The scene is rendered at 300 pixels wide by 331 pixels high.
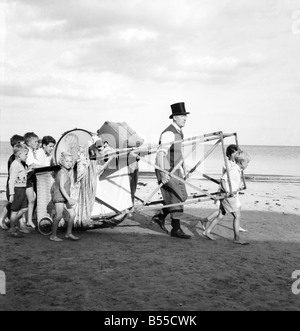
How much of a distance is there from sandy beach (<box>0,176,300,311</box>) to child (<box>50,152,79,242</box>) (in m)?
0.27

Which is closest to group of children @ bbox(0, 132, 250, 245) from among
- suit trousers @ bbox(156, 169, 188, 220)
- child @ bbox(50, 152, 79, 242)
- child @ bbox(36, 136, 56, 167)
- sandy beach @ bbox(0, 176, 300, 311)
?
child @ bbox(50, 152, 79, 242)

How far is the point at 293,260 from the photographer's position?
15.8ft

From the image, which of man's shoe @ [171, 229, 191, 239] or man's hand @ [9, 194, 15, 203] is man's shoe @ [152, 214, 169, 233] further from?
Result: man's hand @ [9, 194, 15, 203]

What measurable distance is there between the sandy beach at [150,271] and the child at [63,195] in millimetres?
272

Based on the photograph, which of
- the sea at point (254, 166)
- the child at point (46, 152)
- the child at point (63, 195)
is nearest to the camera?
the child at point (63, 195)

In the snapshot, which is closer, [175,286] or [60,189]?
[175,286]

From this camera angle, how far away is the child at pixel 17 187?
5582 mm

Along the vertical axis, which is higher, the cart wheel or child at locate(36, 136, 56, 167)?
child at locate(36, 136, 56, 167)

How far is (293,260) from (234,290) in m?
1.61

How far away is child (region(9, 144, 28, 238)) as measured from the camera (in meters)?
5.58

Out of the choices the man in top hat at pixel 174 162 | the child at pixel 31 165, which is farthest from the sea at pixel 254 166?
the child at pixel 31 165

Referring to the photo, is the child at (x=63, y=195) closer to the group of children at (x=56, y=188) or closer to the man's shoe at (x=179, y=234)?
the group of children at (x=56, y=188)
